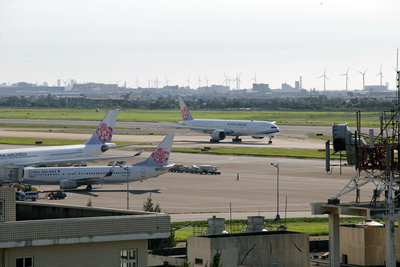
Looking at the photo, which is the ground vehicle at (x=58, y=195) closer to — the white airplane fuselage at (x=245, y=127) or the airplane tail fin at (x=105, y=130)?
the airplane tail fin at (x=105, y=130)

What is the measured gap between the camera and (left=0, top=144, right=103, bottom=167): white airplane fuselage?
91.5 metres

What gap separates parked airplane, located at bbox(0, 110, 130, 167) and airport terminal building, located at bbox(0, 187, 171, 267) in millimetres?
69608

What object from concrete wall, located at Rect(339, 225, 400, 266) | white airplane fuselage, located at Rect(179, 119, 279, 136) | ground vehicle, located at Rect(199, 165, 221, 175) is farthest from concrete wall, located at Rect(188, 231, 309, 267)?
white airplane fuselage, located at Rect(179, 119, 279, 136)

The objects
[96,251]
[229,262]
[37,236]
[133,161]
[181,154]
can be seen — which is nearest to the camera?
[37,236]

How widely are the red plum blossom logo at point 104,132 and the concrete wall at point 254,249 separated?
2810 inches

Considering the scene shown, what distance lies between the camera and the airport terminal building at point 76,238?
22734mm

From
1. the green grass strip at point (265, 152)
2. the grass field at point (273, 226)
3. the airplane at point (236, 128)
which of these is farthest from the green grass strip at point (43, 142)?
the grass field at point (273, 226)

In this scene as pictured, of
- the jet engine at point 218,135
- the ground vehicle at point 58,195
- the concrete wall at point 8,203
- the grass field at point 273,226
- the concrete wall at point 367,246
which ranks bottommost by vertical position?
the grass field at point 273,226

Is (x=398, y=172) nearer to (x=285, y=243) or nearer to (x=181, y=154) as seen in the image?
(x=285, y=243)

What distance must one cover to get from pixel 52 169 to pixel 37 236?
66.6 meters

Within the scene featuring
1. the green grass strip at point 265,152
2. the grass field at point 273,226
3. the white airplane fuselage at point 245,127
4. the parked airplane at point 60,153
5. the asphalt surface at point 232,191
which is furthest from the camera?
the white airplane fuselage at point 245,127

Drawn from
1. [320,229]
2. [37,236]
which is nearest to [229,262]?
[37,236]

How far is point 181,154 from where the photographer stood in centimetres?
13988

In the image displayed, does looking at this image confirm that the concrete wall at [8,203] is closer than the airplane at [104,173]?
Yes
